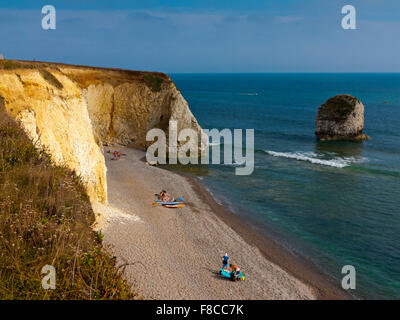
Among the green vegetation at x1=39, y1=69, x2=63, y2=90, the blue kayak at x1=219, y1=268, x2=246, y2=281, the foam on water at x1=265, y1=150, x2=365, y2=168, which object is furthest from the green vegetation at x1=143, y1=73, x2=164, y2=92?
the blue kayak at x1=219, y1=268, x2=246, y2=281

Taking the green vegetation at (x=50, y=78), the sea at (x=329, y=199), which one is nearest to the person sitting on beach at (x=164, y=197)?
the sea at (x=329, y=199)

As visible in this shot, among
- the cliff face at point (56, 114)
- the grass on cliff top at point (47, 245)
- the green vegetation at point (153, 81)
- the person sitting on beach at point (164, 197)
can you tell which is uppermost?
the green vegetation at point (153, 81)

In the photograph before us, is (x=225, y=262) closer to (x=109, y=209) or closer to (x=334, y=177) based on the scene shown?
(x=109, y=209)

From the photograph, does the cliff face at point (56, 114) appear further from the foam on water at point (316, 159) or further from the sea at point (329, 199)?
the foam on water at point (316, 159)

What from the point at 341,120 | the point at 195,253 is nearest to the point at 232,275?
the point at 195,253

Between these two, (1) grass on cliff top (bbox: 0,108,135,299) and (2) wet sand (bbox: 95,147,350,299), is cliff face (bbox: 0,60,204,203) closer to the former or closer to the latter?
(2) wet sand (bbox: 95,147,350,299)

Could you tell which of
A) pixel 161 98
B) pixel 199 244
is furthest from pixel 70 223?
pixel 161 98
